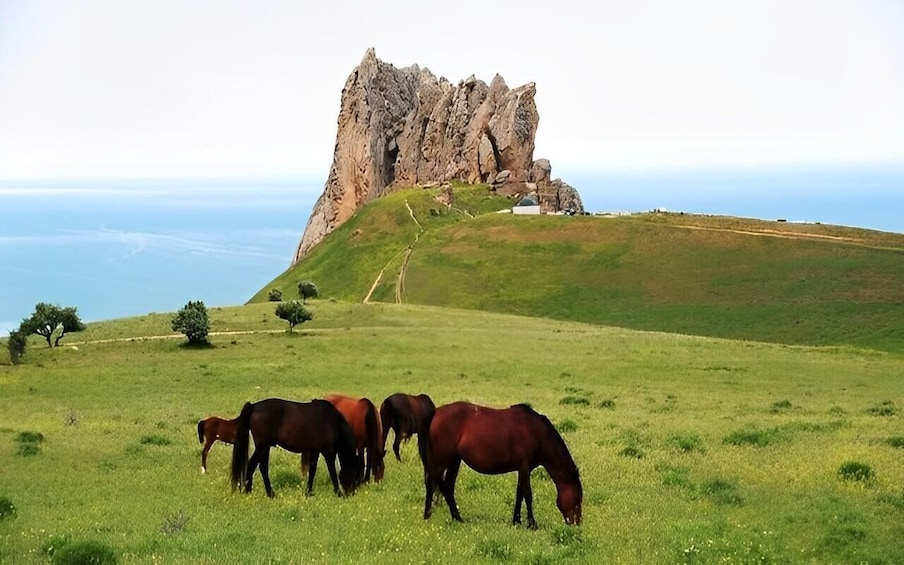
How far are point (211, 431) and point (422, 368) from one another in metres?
22.6

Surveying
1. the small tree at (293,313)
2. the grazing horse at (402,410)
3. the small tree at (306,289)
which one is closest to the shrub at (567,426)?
the grazing horse at (402,410)

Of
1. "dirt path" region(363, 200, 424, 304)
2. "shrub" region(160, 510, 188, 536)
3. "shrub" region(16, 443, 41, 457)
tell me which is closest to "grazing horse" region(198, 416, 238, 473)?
"shrub" region(160, 510, 188, 536)

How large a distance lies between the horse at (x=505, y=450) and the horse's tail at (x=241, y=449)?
12.2 ft

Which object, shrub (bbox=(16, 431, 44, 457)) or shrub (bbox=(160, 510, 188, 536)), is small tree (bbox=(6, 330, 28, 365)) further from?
shrub (bbox=(160, 510, 188, 536))

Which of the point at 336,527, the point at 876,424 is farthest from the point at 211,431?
the point at 876,424

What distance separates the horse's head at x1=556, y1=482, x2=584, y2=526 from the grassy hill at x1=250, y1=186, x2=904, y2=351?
2082 inches

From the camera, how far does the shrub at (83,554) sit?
10.7 meters

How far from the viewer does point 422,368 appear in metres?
39.7

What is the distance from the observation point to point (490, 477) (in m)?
16.5

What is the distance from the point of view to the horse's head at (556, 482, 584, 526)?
13.0 meters

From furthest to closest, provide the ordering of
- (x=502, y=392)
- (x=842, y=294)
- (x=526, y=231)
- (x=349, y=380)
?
1. (x=526, y=231)
2. (x=842, y=294)
3. (x=349, y=380)
4. (x=502, y=392)

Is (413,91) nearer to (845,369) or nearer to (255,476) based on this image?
(845,369)

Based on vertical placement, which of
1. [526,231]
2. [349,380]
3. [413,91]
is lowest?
[349,380]

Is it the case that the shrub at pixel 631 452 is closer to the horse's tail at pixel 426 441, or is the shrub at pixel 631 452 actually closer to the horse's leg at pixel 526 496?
the horse's leg at pixel 526 496
